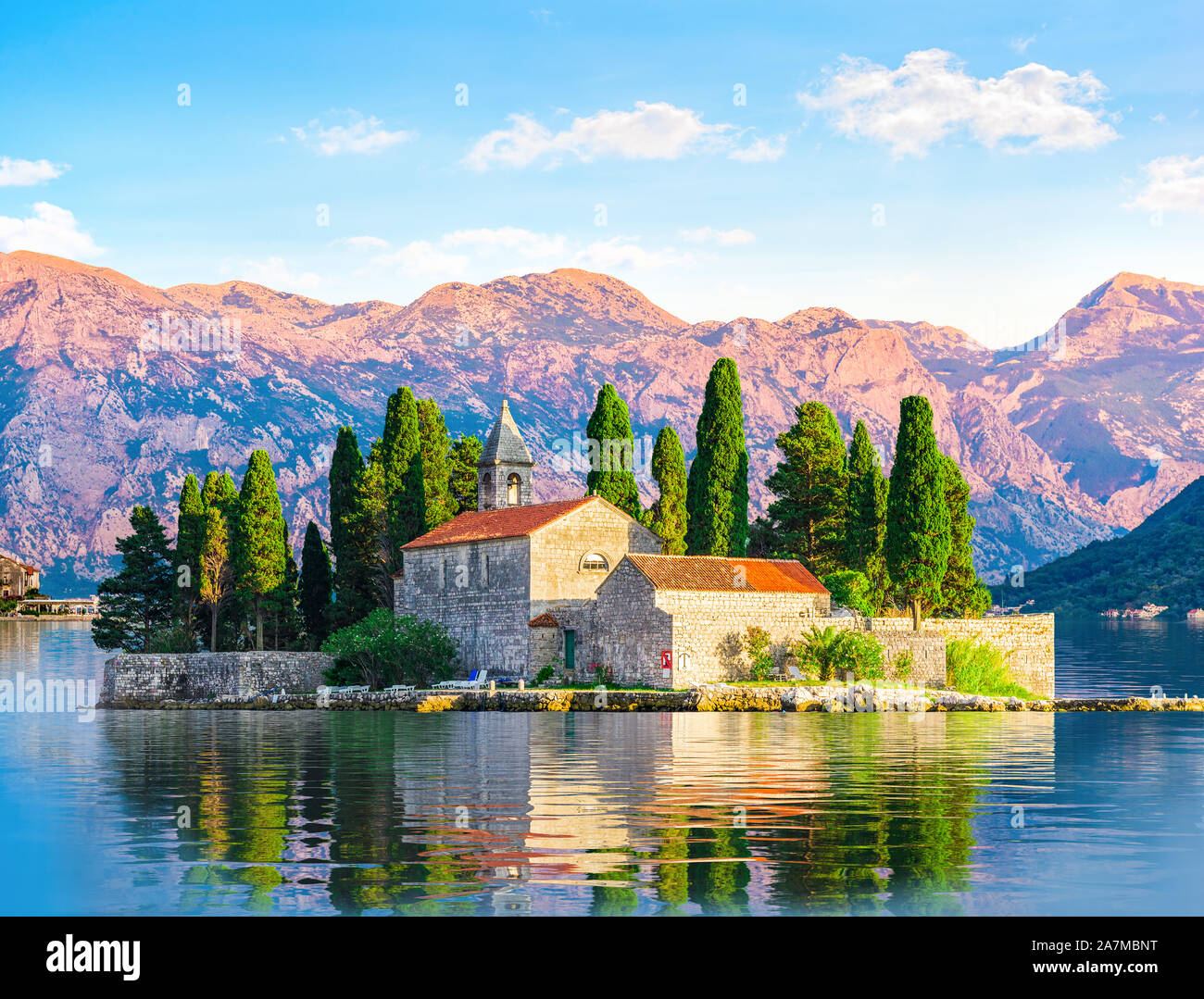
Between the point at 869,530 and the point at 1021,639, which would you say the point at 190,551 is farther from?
the point at 1021,639

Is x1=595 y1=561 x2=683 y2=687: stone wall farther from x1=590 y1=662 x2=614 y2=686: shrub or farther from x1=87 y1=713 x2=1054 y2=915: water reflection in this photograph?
x1=87 y1=713 x2=1054 y2=915: water reflection

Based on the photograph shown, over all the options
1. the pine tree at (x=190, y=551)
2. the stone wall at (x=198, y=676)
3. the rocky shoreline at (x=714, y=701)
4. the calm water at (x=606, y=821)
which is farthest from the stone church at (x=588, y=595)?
the pine tree at (x=190, y=551)

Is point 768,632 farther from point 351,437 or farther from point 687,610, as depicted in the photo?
point 351,437

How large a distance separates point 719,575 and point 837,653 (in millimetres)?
5297

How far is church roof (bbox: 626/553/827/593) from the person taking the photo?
5078cm

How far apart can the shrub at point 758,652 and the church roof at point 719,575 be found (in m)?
1.57

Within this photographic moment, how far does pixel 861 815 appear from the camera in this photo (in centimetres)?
2105

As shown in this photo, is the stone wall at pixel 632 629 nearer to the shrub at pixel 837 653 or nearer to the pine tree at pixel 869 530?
the shrub at pixel 837 653

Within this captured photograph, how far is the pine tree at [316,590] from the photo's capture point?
71.3m

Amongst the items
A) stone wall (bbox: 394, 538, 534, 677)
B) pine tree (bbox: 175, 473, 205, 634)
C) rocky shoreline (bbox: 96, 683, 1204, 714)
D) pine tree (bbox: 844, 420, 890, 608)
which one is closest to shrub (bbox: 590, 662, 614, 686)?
rocky shoreline (bbox: 96, 683, 1204, 714)

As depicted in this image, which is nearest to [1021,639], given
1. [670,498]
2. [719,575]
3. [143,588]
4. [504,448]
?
[719,575]
